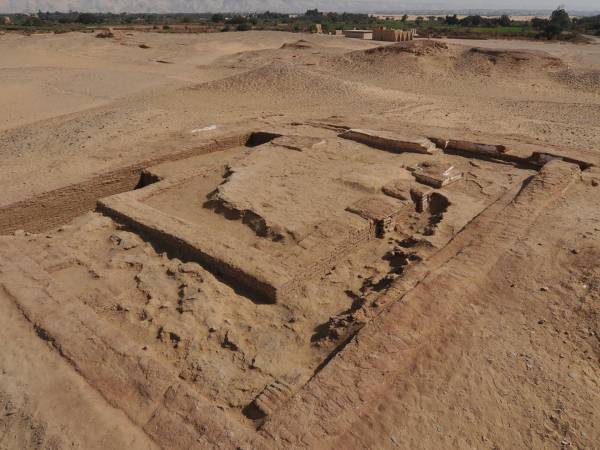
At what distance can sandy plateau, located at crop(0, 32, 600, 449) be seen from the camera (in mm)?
2863

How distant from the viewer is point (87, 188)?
665 cm

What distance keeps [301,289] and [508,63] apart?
15974 millimetres

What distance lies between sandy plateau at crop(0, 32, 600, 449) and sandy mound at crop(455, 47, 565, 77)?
23.9 ft

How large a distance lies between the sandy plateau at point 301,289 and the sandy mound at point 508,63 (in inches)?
287

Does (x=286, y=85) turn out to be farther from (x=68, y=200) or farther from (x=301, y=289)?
(x=301, y=289)

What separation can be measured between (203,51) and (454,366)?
27.4 m

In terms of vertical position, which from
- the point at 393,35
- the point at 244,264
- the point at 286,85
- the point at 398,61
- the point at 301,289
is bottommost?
the point at 301,289

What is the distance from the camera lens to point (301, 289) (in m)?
4.33

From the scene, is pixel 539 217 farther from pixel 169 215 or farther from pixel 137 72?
pixel 137 72

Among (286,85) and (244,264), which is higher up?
(286,85)

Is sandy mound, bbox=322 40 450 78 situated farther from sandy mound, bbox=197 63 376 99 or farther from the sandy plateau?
the sandy plateau

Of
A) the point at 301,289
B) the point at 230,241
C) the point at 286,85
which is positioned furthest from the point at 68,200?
the point at 286,85

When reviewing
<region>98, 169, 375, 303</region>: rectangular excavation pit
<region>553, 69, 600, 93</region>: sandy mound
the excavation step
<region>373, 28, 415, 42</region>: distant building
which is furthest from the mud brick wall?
<region>373, 28, 415, 42</region>: distant building

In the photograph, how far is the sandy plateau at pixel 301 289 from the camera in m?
2.86
